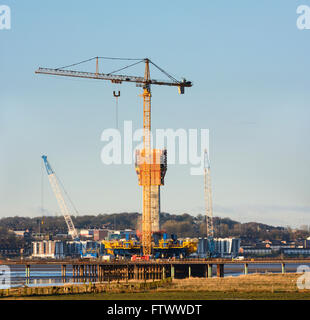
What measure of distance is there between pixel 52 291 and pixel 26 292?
418cm

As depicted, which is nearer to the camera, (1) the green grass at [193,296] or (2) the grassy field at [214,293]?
(1) the green grass at [193,296]

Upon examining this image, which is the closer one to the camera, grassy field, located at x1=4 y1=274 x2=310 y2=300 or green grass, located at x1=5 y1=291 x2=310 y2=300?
green grass, located at x1=5 y1=291 x2=310 y2=300

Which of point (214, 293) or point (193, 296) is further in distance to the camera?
point (214, 293)

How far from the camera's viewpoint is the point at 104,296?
11706 cm

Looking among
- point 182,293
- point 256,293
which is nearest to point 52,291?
point 182,293

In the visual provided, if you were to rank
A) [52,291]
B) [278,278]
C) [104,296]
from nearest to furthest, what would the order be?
[104,296] < [52,291] < [278,278]
